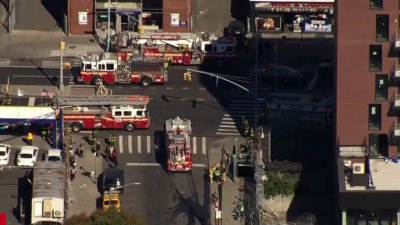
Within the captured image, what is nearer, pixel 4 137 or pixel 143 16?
pixel 4 137

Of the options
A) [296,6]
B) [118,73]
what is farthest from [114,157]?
[296,6]

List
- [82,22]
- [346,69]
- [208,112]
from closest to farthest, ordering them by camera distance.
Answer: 1. [346,69]
2. [208,112]
3. [82,22]

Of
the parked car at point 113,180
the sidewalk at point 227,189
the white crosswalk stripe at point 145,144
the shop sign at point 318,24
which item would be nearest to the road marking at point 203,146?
the white crosswalk stripe at point 145,144

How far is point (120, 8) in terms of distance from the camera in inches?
6860

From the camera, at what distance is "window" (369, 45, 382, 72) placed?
149m

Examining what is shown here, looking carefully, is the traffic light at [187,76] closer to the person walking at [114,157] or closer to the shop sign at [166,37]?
the shop sign at [166,37]

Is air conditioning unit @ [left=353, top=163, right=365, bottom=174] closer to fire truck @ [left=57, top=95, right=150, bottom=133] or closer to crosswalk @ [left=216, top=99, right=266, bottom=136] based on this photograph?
crosswalk @ [left=216, top=99, right=266, bottom=136]

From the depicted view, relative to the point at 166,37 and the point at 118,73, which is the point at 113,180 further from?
the point at 166,37

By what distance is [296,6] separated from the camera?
6841 inches

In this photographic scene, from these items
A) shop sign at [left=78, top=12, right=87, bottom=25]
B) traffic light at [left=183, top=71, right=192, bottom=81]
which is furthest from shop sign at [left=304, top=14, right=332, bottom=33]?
shop sign at [left=78, top=12, right=87, bottom=25]

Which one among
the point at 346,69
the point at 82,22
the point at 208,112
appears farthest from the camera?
the point at 82,22

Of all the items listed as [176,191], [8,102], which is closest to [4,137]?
[8,102]

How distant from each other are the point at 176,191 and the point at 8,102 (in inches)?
514

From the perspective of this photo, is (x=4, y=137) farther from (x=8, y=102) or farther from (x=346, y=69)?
(x=346, y=69)
